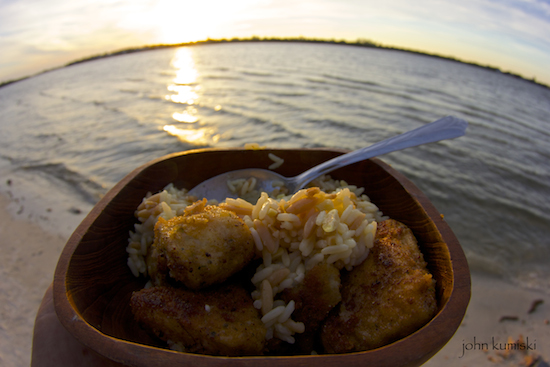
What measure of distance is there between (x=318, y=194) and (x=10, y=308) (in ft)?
9.48

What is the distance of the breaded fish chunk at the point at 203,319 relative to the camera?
3.71ft

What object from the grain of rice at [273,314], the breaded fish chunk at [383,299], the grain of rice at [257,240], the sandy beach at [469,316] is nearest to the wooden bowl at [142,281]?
the breaded fish chunk at [383,299]

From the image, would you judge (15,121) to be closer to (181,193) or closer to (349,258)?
(181,193)

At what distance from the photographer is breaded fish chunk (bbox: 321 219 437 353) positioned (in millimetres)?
1135

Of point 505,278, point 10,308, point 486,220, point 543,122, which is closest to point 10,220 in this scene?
point 10,308

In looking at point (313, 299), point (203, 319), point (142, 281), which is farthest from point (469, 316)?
point (142, 281)

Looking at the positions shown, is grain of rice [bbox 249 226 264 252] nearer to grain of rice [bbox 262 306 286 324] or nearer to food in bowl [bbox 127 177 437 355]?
food in bowl [bbox 127 177 437 355]

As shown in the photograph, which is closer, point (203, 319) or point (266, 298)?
point (203, 319)

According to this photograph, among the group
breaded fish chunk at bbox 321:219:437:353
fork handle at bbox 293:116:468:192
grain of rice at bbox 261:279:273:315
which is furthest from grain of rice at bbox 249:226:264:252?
fork handle at bbox 293:116:468:192

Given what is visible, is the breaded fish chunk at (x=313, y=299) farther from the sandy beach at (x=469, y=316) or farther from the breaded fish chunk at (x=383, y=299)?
the sandy beach at (x=469, y=316)

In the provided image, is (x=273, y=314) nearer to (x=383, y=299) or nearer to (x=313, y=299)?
(x=313, y=299)

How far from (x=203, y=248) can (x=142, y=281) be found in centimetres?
65

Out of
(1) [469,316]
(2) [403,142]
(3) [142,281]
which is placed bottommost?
(1) [469,316]

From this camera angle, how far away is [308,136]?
19.4 feet
